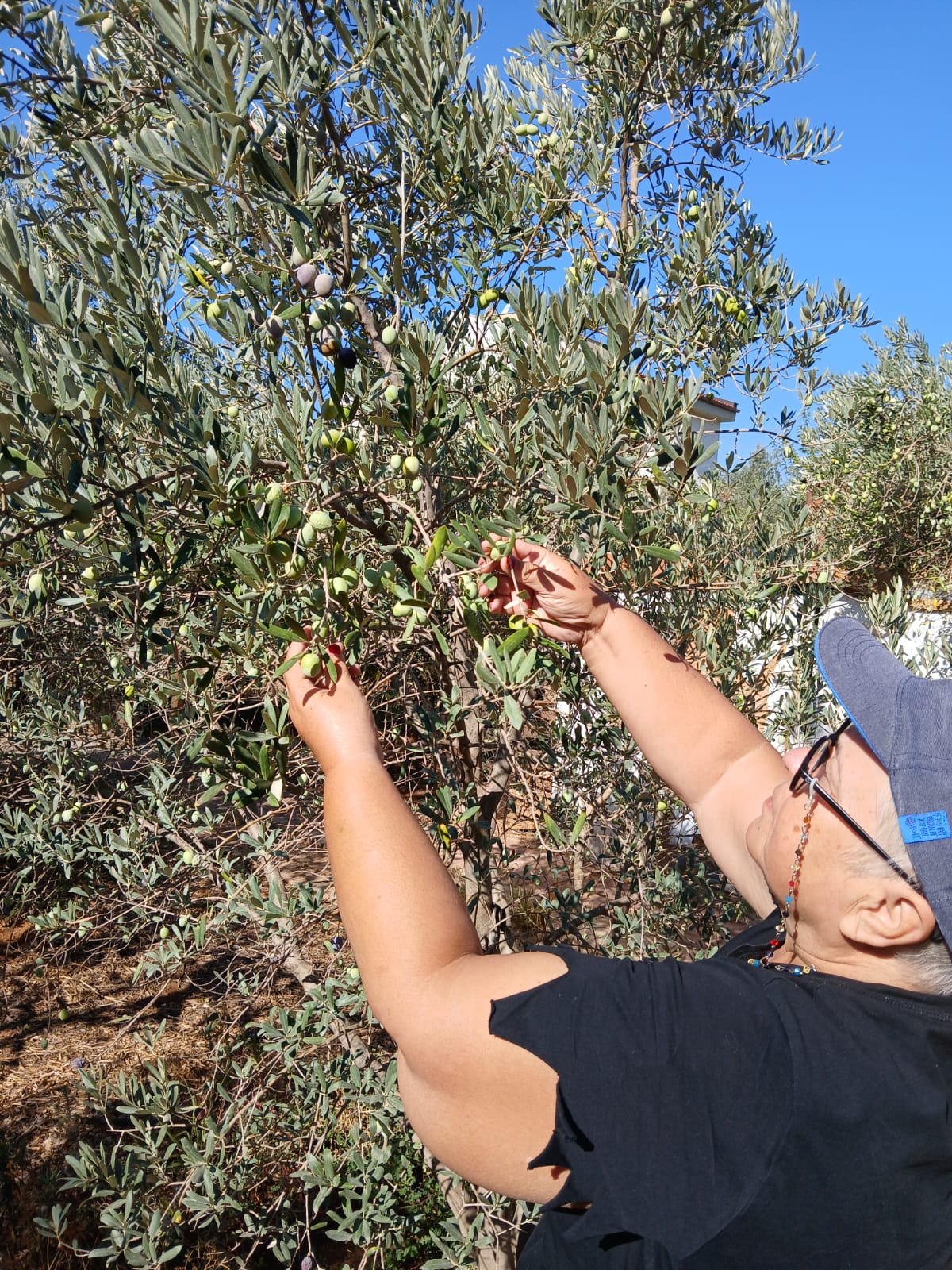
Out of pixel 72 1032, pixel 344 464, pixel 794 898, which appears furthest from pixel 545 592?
pixel 72 1032

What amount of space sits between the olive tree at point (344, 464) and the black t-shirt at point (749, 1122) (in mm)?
662

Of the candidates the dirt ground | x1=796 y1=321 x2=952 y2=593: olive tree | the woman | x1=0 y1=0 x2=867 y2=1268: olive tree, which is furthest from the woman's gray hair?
x1=796 y1=321 x2=952 y2=593: olive tree

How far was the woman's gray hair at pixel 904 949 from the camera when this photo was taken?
1.25 m

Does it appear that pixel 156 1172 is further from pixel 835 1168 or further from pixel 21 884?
pixel 835 1168

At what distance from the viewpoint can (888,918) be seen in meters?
1.24

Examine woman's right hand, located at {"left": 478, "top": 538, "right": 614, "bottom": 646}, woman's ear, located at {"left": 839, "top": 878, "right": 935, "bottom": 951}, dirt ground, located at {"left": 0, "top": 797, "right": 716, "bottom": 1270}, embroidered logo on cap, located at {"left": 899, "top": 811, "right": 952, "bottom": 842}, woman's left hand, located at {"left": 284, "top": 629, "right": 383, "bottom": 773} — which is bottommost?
dirt ground, located at {"left": 0, "top": 797, "right": 716, "bottom": 1270}

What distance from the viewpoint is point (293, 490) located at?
1714 millimetres

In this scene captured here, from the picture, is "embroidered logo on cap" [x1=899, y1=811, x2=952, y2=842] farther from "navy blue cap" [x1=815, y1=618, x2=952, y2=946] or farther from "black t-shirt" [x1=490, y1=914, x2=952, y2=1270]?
"black t-shirt" [x1=490, y1=914, x2=952, y2=1270]

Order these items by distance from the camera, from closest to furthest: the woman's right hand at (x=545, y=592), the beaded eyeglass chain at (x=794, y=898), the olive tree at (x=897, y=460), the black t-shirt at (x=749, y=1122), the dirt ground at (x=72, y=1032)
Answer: the black t-shirt at (x=749, y=1122)
the beaded eyeglass chain at (x=794, y=898)
the woman's right hand at (x=545, y=592)
the dirt ground at (x=72, y=1032)
the olive tree at (x=897, y=460)

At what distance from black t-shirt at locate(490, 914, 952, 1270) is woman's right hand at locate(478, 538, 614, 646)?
809 millimetres

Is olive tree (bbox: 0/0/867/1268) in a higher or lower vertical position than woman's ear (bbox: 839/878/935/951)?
higher

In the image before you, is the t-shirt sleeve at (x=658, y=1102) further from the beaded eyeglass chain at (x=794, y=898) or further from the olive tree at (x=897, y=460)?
the olive tree at (x=897, y=460)

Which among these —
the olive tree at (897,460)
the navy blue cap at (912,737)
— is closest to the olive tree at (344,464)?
the navy blue cap at (912,737)

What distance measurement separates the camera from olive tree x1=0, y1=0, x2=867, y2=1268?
1.57 m
